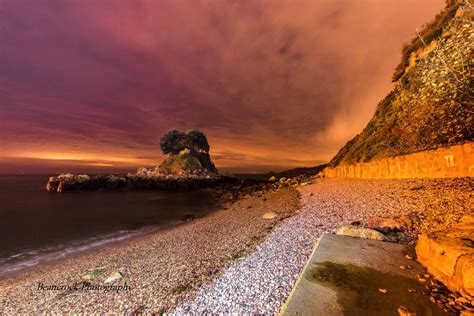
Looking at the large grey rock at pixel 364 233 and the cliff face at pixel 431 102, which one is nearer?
the cliff face at pixel 431 102

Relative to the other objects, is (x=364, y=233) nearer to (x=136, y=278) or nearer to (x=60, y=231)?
(x=136, y=278)

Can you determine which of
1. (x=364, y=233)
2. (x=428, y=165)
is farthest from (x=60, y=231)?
(x=428, y=165)

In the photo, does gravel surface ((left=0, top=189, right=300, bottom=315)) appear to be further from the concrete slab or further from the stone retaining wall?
the stone retaining wall

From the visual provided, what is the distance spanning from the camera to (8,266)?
53.3 ft

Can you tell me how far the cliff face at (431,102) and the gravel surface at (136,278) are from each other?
11.7 metres

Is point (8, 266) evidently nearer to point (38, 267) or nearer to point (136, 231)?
point (38, 267)

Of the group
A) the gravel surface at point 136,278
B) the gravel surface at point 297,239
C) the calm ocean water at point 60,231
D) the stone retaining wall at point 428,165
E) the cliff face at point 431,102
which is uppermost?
the cliff face at point 431,102

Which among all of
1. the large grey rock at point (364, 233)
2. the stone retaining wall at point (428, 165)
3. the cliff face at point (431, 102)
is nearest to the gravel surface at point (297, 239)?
the large grey rock at point (364, 233)

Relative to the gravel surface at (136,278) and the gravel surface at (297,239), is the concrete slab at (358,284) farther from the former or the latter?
the gravel surface at (136,278)

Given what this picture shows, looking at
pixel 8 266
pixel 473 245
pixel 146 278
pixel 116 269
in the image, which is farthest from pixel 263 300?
pixel 8 266

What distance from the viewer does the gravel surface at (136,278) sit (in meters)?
8.27

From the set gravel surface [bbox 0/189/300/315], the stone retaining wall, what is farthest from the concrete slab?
the stone retaining wall

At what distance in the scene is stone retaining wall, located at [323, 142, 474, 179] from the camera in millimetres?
15953

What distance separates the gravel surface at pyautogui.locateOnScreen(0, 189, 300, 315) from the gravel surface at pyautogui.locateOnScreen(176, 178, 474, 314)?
1.28m
